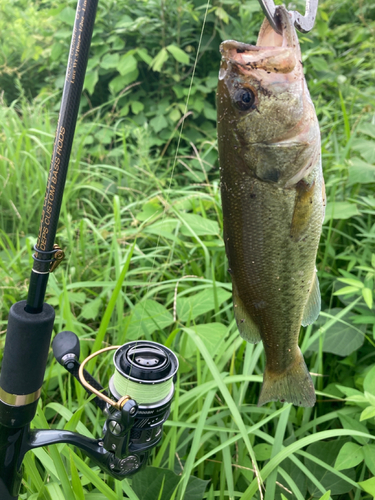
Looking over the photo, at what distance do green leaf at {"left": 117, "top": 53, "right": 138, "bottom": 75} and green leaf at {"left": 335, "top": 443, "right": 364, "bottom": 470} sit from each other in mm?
3434

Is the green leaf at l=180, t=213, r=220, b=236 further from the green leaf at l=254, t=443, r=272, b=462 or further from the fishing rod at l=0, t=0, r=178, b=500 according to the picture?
the fishing rod at l=0, t=0, r=178, b=500

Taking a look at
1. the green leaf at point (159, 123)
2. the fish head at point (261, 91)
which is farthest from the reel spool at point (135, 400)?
the green leaf at point (159, 123)

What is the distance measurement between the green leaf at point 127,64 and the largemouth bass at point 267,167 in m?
3.18

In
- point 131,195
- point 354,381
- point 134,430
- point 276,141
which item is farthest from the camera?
point 131,195

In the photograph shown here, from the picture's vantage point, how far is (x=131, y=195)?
3174 mm

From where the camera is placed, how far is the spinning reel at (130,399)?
0.96m

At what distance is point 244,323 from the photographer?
961 mm

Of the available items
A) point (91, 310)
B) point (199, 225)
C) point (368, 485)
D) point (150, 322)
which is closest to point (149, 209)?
point (199, 225)

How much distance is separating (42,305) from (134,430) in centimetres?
39

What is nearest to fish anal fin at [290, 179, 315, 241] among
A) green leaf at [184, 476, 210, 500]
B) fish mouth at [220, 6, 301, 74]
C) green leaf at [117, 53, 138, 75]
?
fish mouth at [220, 6, 301, 74]

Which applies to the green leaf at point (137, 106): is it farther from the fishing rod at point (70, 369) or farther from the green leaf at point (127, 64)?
the fishing rod at point (70, 369)

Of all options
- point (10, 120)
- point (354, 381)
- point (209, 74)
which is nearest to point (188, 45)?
point (209, 74)

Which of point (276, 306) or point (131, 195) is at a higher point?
point (276, 306)

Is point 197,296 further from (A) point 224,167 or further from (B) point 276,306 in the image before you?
(A) point 224,167
